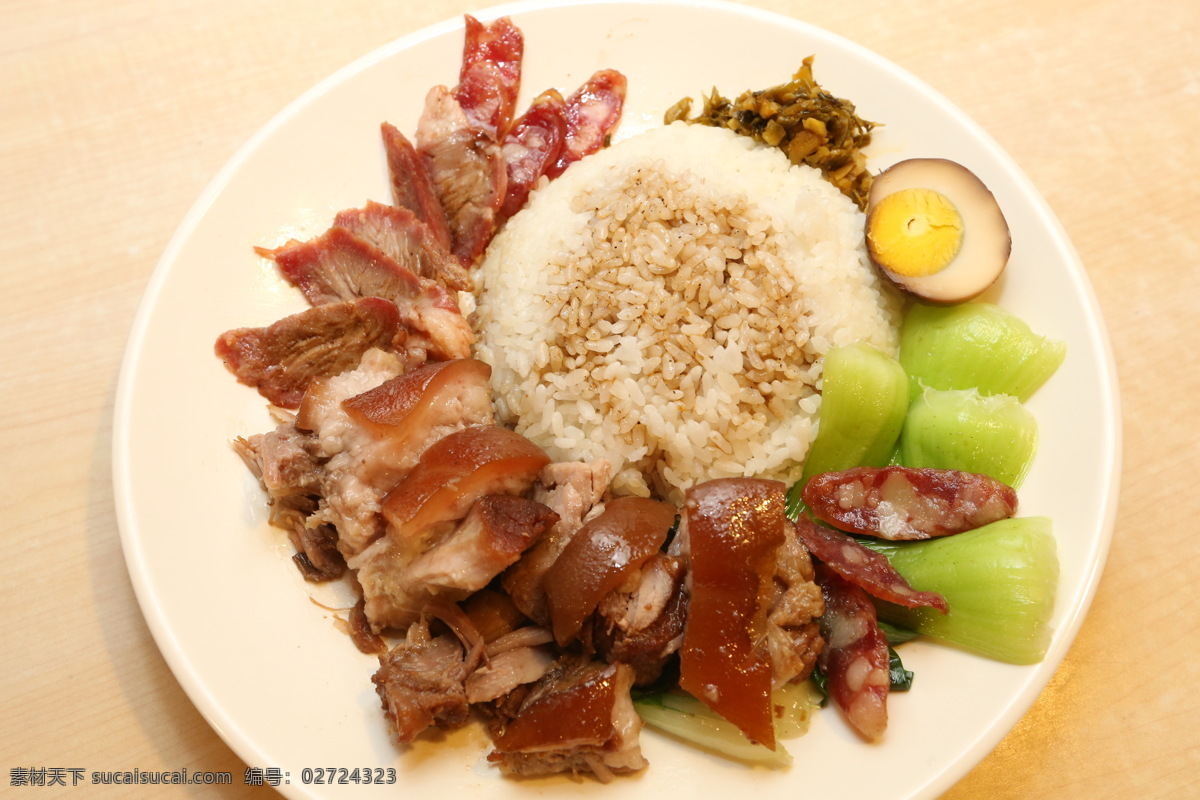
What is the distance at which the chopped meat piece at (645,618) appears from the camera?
2350mm

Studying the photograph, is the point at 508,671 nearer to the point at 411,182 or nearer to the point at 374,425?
the point at 374,425

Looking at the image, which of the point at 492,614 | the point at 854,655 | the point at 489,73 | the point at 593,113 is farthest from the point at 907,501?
the point at 489,73

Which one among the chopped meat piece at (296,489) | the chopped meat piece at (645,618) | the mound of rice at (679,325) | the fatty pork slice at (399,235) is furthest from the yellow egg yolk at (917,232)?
the chopped meat piece at (296,489)

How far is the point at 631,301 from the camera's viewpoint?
3045mm

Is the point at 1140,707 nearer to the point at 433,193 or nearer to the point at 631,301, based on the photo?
the point at 631,301

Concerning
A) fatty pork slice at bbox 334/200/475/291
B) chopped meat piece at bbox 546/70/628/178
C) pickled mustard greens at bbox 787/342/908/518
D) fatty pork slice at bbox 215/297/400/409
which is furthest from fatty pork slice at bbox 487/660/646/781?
chopped meat piece at bbox 546/70/628/178

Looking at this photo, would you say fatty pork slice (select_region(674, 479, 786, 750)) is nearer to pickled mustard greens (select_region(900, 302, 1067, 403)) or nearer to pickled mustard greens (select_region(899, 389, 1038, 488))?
pickled mustard greens (select_region(899, 389, 1038, 488))

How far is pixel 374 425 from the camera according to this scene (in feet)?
8.31

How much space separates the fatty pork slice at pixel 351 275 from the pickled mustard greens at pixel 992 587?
1837 millimetres

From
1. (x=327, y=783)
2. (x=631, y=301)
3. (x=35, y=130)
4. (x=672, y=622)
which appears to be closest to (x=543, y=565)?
(x=672, y=622)

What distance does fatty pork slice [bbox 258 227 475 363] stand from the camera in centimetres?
316

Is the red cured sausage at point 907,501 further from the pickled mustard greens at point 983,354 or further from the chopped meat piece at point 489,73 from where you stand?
the chopped meat piece at point 489,73

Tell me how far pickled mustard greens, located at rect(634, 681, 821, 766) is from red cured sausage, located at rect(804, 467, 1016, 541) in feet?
1.89

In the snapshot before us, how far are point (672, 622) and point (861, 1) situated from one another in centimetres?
372
